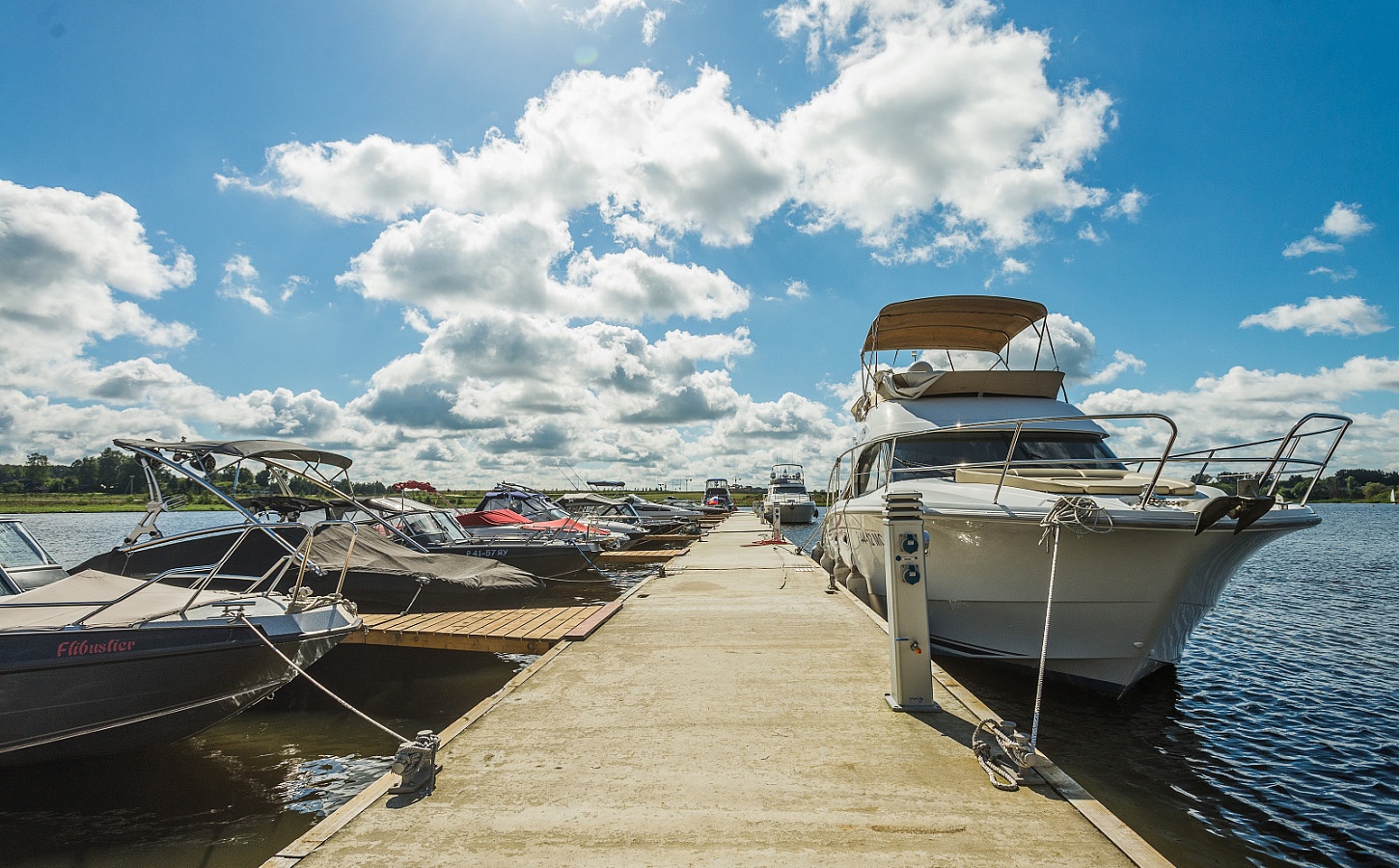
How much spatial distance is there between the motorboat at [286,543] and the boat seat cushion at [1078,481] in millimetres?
6448

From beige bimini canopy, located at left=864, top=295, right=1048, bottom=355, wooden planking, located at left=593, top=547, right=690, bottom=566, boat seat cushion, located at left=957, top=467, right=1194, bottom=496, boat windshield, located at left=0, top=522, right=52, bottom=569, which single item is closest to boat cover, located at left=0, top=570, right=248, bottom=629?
boat windshield, located at left=0, top=522, right=52, bottom=569

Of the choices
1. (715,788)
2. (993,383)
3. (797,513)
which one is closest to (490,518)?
(993,383)

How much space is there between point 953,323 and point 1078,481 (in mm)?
→ 5903

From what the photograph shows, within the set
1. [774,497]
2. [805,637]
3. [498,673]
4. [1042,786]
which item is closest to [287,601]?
[498,673]

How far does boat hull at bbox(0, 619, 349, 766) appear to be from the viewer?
15.3 ft

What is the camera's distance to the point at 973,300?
11.0 m

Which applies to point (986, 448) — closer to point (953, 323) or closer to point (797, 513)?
point (953, 323)

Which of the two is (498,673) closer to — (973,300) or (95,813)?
(95,813)

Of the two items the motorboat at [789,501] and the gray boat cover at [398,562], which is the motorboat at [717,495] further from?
the gray boat cover at [398,562]

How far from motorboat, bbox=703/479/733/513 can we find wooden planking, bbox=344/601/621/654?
166 ft

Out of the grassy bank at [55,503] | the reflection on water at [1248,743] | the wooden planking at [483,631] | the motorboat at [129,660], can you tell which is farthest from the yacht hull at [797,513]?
the grassy bank at [55,503]

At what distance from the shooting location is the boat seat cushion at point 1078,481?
6.41 meters

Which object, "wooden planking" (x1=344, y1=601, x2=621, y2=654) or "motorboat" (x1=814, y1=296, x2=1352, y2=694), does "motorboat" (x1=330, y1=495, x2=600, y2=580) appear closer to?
"wooden planking" (x1=344, y1=601, x2=621, y2=654)

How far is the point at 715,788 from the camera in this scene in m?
3.63
